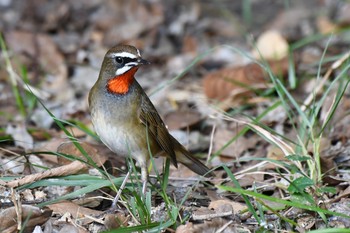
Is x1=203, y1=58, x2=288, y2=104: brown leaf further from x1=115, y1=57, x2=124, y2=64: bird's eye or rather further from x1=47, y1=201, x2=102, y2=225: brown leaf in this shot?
x1=47, y1=201, x2=102, y2=225: brown leaf

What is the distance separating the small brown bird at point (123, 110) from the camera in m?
5.79

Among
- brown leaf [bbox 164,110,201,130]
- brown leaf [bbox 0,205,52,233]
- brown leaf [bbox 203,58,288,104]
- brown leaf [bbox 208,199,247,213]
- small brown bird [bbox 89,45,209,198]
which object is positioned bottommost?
brown leaf [bbox 208,199,247,213]

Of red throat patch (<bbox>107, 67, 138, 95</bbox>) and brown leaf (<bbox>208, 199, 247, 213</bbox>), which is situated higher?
red throat patch (<bbox>107, 67, 138, 95</bbox>)

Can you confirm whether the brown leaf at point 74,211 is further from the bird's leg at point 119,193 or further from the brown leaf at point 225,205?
the brown leaf at point 225,205

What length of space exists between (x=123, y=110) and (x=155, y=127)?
36 cm

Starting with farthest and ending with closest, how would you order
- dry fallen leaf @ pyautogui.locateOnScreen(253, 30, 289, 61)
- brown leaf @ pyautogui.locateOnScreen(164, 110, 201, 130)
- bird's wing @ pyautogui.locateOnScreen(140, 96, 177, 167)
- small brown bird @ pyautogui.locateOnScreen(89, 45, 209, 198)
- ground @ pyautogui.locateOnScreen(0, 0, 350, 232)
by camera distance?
dry fallen leaf @ pyautogui.locateOnScreen(253, 30, 289, 61), brown leaf @ pyautogui.locateOnScreen(164, 110, 201, 130), bird's wing @ pyautogui.locateOnScreen(140, 96, 177, 167), small brown bird @ pyautogui.locateOnScreen(89, 45, 209, 198), ground @ pyautogui.locateOnScreen(0, 0, 350, 232)

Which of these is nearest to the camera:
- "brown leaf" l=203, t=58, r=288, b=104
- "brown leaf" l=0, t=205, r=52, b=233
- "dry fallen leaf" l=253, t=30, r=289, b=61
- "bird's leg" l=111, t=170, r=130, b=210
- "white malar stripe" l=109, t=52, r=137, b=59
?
"brown leaf" l=0, t=205, r=52, b=233

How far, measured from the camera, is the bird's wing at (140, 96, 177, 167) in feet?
19.6

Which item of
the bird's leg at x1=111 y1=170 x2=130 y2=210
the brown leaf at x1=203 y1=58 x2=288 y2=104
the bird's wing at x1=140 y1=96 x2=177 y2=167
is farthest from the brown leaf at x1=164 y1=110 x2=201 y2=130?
the bird's leg at x1=111 y1=170 x2=130 y2=210

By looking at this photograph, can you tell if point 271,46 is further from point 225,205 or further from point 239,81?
point 225,205

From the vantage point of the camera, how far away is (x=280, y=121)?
7.77 metres

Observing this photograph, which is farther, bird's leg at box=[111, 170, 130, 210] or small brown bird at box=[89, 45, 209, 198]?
small brown bird at box=[89, 45, 209, 198]

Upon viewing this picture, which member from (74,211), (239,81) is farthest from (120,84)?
(239,81)

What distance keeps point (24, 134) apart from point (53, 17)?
4.28 metres
